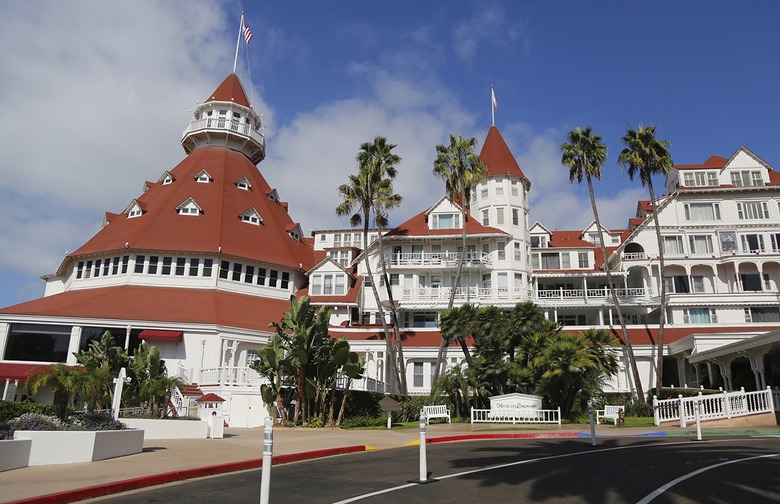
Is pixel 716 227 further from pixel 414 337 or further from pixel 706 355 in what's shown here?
pixel 414 337

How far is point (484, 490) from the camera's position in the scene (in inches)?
329

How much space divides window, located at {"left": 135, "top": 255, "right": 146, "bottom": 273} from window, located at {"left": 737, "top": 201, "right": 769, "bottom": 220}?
156 ft

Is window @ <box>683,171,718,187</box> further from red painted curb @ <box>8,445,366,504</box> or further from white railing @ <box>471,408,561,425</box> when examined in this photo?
red painted curb @ <box>8,445,366,504</box>

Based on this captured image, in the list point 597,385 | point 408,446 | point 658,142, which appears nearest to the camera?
point 408,446

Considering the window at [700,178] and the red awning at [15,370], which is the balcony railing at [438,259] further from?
the red awning at [15,370]

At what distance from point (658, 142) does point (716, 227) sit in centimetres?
1209

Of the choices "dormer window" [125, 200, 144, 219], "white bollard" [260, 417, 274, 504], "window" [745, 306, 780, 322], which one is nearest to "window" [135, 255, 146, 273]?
"dormer window" [125, 200, 144, 219]

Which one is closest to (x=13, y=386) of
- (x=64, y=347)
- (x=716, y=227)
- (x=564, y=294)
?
(x=64, y=347)

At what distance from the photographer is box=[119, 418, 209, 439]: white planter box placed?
17.4 metres

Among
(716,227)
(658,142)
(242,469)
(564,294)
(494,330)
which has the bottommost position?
(242,469)

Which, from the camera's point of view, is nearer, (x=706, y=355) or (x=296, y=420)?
(x=296, y=420)

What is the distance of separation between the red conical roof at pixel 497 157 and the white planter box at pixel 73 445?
3996cm

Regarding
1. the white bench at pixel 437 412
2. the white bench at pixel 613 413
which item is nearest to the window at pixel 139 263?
the white bench at pixel 437 412

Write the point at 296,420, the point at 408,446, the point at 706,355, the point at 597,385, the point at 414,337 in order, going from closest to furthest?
the point at 408,446 < the point at 296,420 < the point at 597,385 < the point at 706,355 < the point at 414,337
